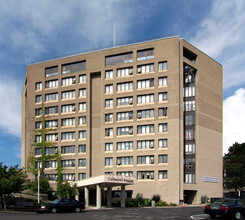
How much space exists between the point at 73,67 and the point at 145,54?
1498cm

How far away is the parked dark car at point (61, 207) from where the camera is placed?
3666 centimetres

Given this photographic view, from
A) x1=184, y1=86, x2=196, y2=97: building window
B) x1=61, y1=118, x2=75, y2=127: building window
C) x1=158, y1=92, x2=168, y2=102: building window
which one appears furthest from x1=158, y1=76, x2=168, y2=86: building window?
x1=61, y1=118, x2=75, y2=127: building window

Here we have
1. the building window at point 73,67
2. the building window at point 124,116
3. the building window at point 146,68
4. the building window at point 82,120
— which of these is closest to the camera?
the building window at point 146,68

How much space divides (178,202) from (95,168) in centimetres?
1680

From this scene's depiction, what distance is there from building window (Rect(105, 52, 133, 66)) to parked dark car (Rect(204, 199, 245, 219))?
43157 mm

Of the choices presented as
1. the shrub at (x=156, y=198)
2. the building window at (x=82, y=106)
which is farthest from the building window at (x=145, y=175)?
the building window at (x=82, y=106)

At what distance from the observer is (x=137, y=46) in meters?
66.1

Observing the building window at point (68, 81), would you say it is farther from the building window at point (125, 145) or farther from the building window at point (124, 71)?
the building window at point (125, 145)

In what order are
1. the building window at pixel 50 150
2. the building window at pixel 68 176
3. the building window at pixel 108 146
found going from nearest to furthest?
1. the building window at pixel 108 146
2. the building window at pixel 68 176
3. the building window at pixel 50 150

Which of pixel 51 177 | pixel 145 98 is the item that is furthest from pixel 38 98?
pixel 145 98

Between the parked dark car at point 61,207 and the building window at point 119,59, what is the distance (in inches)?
1350

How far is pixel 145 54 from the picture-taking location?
6569cm

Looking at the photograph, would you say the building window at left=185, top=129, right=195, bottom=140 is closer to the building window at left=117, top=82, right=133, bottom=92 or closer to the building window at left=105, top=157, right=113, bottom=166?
the building window at left=117, top=82, right=133, bottom=92

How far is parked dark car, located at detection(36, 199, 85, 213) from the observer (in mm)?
36656
